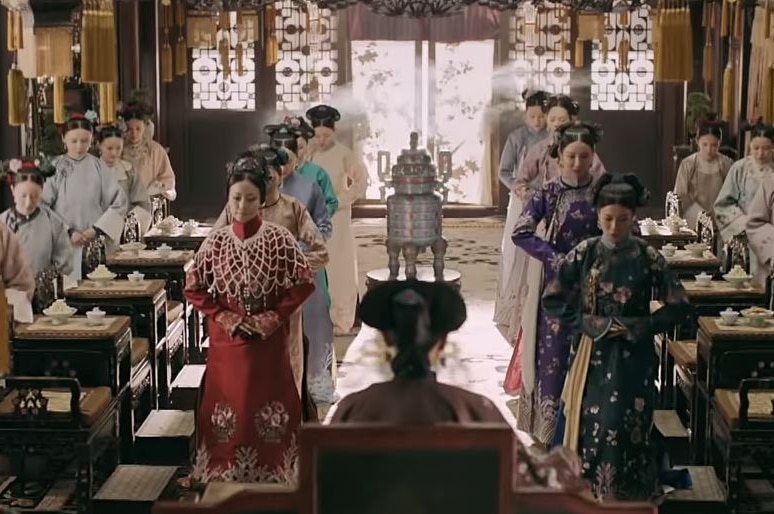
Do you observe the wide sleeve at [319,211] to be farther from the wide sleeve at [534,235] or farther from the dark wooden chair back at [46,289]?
the dark wooden chair back at [46,289]

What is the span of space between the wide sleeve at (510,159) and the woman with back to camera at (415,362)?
23.7 ft

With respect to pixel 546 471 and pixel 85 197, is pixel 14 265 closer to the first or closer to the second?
pixel 85 197

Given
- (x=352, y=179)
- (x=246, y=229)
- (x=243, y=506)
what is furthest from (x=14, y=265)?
(x=243, y=506)

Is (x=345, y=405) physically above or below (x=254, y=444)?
above

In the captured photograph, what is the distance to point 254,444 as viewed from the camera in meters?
6.82

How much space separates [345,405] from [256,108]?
14254mm

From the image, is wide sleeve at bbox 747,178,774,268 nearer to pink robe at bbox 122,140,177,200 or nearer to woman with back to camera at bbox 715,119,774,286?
woman with back to camera at bbox 715,119,774,286

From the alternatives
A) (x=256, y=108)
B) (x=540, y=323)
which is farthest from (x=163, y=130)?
(x=540, y=323)

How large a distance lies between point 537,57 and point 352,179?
815 cm

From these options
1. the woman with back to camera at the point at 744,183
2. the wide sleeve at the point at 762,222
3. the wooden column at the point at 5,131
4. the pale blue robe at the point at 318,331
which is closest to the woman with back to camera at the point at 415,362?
the pale blue robe at the point at 318,331

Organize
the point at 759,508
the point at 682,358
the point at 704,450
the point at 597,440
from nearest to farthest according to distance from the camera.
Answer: the point at 597,440 → the point at 759,508 → the point at 704,450 → the point at 682,358

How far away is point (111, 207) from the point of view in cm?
1010

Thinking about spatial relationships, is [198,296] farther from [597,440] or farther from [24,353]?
[597,440]

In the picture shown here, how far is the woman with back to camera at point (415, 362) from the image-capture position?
13.1 feet
